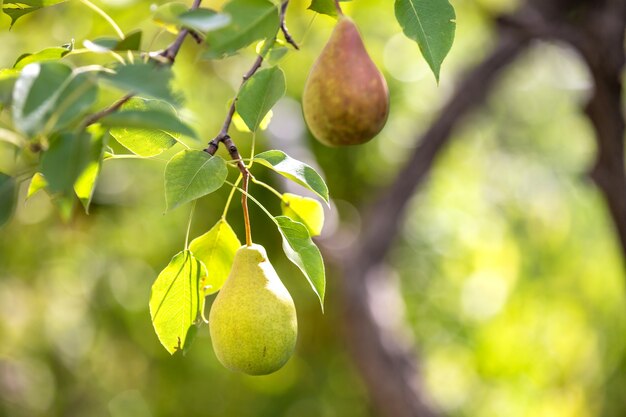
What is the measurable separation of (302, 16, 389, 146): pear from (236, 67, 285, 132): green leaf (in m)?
0.04

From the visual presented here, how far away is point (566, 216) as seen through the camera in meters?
3.76

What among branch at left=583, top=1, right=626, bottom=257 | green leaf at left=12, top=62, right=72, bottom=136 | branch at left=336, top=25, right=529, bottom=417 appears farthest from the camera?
branch at left=336, top=25, right=529, bottom=417

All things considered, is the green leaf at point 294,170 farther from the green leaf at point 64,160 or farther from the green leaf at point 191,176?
the green leaf at point 64,160

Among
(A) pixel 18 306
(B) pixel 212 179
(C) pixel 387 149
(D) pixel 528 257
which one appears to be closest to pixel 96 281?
(A) pixel 18 306

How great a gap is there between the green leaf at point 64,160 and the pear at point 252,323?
0.21 m

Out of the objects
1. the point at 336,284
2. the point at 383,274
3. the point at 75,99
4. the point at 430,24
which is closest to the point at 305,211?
the point at 430,24

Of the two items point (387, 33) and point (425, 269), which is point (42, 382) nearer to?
point (425, 269)

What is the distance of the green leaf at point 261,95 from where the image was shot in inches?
26.3

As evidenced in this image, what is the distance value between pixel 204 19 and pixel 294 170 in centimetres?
16

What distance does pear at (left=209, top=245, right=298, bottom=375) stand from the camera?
65 centimetres

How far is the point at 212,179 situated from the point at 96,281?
3.20 metres

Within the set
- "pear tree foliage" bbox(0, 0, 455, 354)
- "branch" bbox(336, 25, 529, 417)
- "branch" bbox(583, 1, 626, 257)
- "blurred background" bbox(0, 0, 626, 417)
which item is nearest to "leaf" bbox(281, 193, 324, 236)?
"pear tree foliage" bbox(0, 0, 455, 354)

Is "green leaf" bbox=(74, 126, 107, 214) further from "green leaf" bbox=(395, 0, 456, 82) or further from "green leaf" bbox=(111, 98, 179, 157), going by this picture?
"green leaf" bbox=(395, 0, 456, 82)

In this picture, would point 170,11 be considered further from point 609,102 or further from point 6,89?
point 609,102
